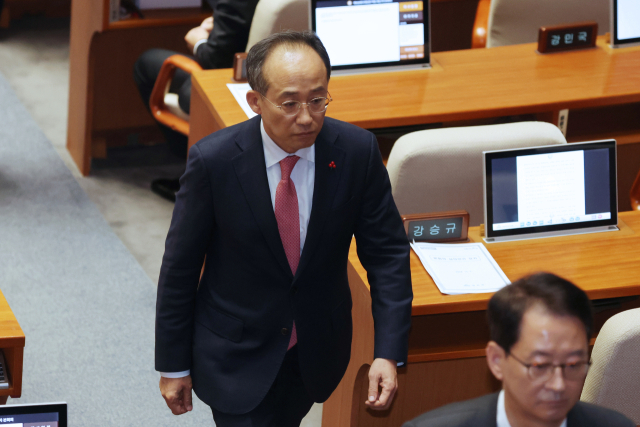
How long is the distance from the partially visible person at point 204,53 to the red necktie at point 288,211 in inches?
79.8

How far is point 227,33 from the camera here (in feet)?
12.6

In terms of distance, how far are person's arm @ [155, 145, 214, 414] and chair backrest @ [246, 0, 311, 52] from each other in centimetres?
178

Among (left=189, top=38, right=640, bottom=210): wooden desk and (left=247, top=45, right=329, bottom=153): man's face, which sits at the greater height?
(left=247, top=45, right=329, bottom=153): man's face

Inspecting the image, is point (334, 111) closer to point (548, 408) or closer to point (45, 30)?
point (548, 408)

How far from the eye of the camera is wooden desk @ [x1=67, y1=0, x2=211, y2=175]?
4.50m

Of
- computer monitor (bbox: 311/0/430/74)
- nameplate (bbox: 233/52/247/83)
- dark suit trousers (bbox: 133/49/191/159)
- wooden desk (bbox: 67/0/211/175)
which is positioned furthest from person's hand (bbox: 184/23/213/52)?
computer monitor (bbox: 311/0/430/74)

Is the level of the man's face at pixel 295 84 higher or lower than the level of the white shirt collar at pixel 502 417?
higher

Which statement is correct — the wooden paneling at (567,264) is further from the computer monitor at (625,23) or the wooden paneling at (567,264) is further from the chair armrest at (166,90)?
the chair armrest at (166,90)

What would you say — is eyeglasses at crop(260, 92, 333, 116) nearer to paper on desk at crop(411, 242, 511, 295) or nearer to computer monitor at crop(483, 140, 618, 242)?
paper on desk at crop(411, 242, 511, 295)

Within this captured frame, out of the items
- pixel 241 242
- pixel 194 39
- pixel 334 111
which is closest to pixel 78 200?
pixel 194 39

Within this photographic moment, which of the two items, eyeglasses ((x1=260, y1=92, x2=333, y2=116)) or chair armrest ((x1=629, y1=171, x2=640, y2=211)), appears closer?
eyeglasses ((x1=260, y1=92, x2=333, y2=116))

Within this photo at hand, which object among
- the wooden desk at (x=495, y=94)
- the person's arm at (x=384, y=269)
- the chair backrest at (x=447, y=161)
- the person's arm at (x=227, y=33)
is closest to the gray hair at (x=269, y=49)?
the person's arm at (x=384, y=269)

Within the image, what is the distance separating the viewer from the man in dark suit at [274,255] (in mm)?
1885

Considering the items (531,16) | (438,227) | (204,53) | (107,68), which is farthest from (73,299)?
(531,16)
